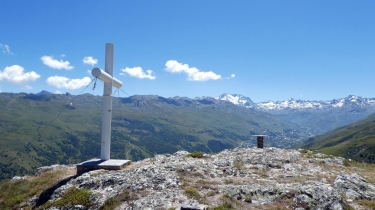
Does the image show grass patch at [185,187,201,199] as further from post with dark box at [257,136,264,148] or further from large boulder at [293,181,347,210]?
post with dark box at [257,136,264,148]

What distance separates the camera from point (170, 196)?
19.4 m

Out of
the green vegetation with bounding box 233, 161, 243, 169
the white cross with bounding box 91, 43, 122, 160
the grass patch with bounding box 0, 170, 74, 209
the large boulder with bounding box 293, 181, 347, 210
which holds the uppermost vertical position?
the white cross with bounding box 91, 43, 122, 160

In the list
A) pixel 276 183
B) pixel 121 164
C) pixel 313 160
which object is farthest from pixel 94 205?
pixel 313 160

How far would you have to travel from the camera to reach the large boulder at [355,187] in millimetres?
19891

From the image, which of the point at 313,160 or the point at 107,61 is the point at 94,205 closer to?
the point at 107,61

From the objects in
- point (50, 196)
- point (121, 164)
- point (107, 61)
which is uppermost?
point (107, 61)

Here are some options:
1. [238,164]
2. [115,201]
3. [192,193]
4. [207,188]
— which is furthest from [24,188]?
[238,164]

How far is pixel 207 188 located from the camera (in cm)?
2095

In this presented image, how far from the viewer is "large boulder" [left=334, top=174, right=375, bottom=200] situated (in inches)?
783

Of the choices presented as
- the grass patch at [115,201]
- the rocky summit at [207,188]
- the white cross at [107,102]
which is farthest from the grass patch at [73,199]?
the white cross at [107,102]

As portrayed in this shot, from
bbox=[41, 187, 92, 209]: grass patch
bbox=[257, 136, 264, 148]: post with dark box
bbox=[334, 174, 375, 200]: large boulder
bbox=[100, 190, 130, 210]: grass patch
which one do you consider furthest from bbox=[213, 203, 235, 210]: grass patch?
bbox=[257, 136, 264, 148]: post with dark box

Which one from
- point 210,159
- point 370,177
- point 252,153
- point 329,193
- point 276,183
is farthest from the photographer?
point 252,153

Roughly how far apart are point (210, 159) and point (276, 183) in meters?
9.46

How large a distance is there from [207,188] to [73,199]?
1011cm
